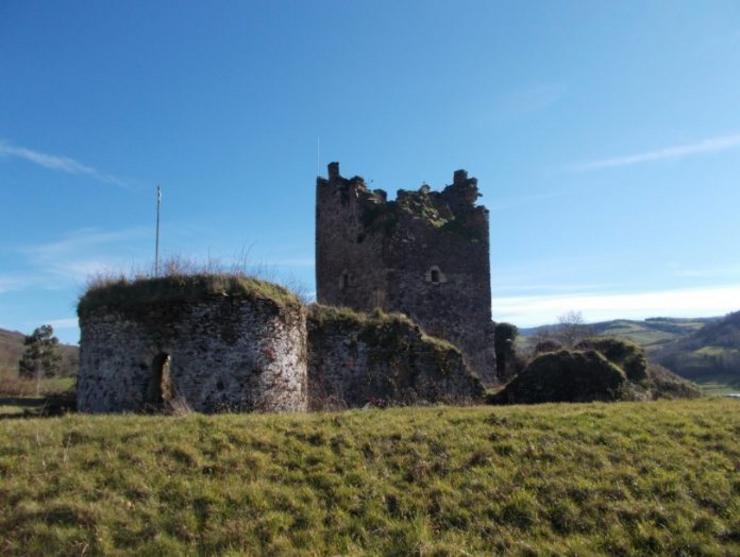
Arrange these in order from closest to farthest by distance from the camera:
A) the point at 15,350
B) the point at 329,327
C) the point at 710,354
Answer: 1. the point at 329,327
2. the point at 15,350
3. the point at 710,354

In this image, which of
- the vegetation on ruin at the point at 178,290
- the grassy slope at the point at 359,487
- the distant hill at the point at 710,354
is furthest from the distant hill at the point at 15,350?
the distant hill at the point at 710,354

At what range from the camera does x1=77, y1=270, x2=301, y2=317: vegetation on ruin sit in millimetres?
13109

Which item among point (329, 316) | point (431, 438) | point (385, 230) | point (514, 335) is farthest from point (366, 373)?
point (514, 335)

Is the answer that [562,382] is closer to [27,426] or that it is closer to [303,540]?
[303,540]

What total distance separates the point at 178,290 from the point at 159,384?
2.10m

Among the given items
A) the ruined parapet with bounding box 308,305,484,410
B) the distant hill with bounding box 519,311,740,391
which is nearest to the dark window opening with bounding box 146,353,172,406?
the ruined parapet with bounding box 308,305,484,410

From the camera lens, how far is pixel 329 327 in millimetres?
16266

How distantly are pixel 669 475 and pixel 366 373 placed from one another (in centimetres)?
863

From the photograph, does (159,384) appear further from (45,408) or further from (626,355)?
(626,355)

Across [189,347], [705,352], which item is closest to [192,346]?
[189,347]

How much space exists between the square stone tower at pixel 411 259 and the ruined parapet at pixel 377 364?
5406 mm

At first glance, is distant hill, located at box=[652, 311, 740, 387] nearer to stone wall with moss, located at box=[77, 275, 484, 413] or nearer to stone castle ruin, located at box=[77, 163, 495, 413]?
stone castle ruin, located at box=[77, 163, 495, 413]

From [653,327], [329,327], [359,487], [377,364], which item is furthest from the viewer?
[653,327]

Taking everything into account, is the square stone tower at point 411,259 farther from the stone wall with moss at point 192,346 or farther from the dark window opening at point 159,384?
the dark window opening at point 159,384
